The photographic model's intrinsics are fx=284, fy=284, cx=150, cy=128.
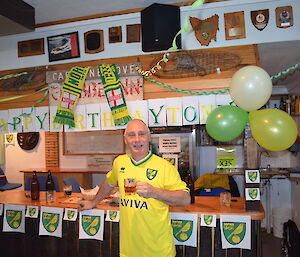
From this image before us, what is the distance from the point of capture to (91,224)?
109 inches

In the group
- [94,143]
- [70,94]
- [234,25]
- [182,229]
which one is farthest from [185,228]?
[94,143]

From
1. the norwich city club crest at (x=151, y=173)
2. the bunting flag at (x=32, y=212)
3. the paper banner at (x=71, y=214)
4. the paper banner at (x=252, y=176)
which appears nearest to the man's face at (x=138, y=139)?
the norwich city club crest at (x=151, y=173)

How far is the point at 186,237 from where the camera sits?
2.53m

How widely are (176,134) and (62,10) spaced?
114 inches

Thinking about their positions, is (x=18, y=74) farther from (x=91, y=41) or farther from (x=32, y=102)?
(x=91, y=41)

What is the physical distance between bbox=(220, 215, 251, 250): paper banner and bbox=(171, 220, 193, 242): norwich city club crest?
0.28 meters

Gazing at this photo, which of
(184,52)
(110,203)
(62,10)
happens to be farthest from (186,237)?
(62,10)

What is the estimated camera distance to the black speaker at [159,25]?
2.78 m

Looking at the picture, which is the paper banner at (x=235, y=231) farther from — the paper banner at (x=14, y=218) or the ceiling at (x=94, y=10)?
the paper banner at (x=14, y=218)

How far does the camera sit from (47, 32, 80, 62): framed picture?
3260mm

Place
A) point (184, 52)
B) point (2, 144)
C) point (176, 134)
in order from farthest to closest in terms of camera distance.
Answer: point (2, 144) < point (176, 134) < point (184, 52)

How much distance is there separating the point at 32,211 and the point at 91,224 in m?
0.72

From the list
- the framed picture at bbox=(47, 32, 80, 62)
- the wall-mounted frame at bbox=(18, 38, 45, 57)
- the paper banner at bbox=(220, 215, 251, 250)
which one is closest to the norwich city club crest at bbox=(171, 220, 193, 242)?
the paper banner at bbox=(220, 215, 251, 250)

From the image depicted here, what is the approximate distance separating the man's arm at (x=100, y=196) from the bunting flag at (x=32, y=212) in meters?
0.63
